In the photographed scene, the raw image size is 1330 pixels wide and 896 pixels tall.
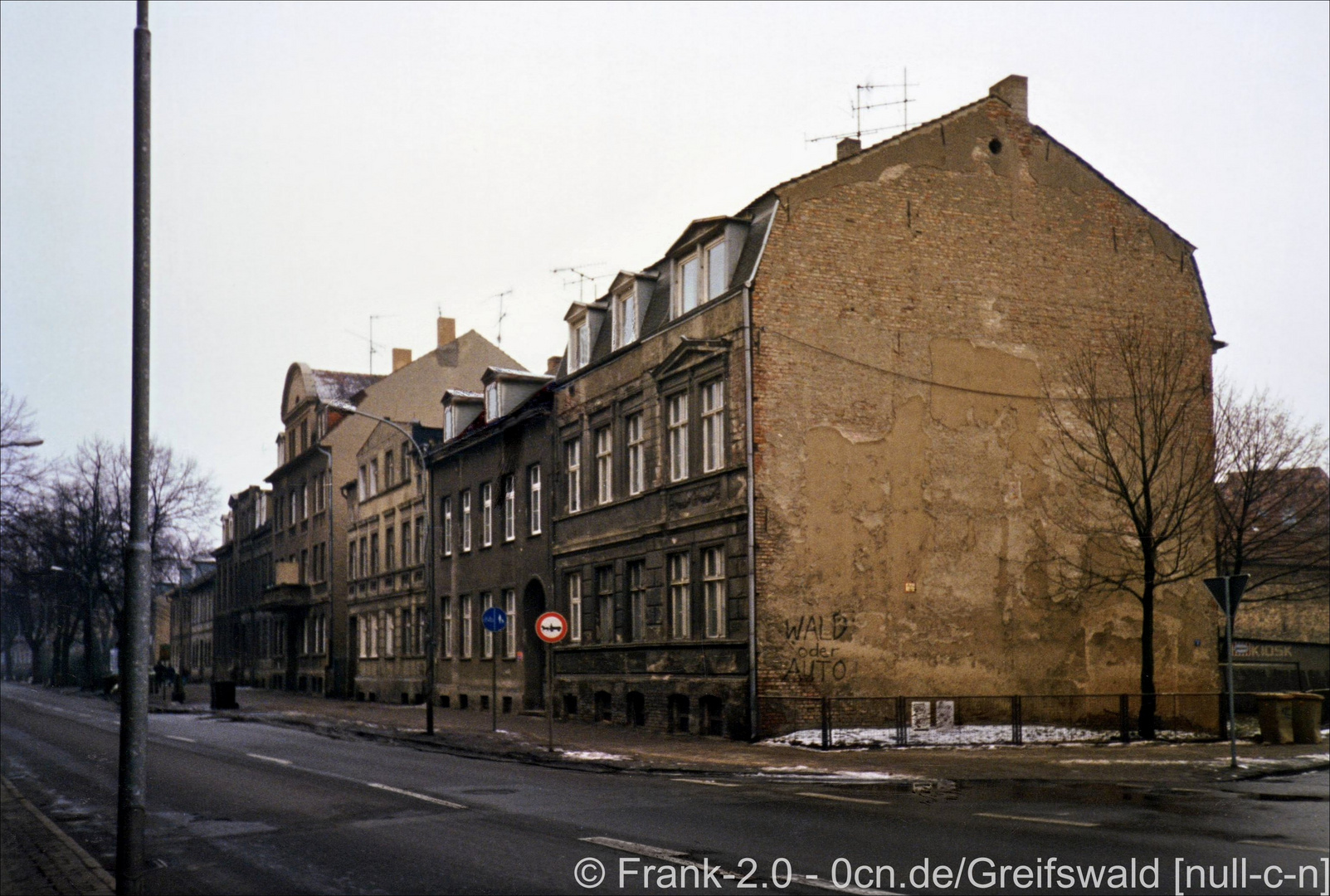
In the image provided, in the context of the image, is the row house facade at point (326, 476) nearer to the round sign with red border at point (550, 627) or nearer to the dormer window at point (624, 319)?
the dormer window at point (624, 319)

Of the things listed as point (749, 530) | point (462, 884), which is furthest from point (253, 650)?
point (462, 884)

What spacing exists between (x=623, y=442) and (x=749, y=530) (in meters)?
7.15

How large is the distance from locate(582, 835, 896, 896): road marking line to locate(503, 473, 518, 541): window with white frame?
28762mm

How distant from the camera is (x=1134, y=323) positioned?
3094 centimetres

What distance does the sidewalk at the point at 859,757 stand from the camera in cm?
1919

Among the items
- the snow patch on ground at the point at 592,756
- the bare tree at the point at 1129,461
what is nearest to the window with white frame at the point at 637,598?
the snow patch on ground at the point at 592,756

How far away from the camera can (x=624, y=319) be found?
112 ft

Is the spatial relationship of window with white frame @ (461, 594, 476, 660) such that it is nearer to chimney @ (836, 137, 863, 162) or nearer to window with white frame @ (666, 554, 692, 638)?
window with white frame @ (666, 554, 692, 638)

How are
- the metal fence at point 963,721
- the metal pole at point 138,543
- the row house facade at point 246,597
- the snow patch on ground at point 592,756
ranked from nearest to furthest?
the metal pole at point 138,543
the snow patch on ground at point 592,756
the metal fence at point 963,721
the row house facade at point 246,597

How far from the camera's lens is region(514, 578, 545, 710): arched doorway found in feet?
127

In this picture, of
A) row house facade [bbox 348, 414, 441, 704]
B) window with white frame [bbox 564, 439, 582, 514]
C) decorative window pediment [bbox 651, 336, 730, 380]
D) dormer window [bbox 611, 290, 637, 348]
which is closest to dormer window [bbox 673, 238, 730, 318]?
decorative window pediment [bbox 651, 336, 730, 380]

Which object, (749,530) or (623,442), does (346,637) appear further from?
(749,530)

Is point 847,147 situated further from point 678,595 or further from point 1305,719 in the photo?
point 1305,719

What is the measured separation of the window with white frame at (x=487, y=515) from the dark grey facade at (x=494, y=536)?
0.04 meters
